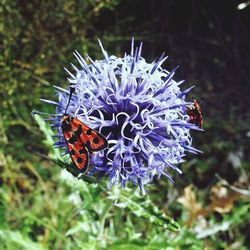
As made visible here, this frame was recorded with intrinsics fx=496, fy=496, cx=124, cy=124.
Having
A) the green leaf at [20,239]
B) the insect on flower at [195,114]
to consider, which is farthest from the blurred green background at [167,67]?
the insect on flower at [195,114]

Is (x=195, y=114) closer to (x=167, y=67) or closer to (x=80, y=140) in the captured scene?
(x=80, y=140)

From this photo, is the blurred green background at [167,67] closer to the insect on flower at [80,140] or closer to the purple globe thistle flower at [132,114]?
the purple globe thistle flower at [132,114]

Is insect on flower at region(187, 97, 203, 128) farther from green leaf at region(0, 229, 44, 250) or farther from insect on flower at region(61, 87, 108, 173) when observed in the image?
green leaf at region(0, 229, 44, 250)

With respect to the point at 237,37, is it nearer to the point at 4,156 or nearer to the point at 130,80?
the point at 4,156

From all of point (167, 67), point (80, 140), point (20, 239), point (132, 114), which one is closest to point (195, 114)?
point (132, 114)

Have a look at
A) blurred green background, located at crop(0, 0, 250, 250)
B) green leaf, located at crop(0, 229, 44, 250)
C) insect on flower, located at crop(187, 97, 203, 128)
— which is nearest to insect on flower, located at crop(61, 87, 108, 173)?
insect on flower, located at crop(187, 97, 203, 128)
